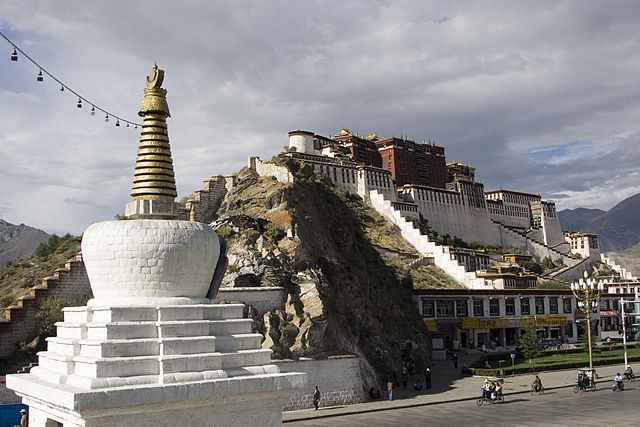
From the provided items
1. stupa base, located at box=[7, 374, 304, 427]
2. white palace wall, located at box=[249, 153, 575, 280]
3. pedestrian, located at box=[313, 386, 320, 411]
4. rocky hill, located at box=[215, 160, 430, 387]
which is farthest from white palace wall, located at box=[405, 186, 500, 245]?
stupa base, located at box=[7, 374, 304, 427]

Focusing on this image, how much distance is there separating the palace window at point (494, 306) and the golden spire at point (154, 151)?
46.7 metres

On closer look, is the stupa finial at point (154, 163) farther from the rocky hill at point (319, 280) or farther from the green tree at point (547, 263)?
the green tree at point (547, 263)

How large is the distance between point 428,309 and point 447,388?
1580 centimetres

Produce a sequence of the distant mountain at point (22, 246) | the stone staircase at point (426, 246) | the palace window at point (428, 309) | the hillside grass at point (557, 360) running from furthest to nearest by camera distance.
→ the distant mountain at point (22, 246)
the stone staircase at point (426, 246)
the palace window at point (428, 309)
the hillside grass at point (557, 360)

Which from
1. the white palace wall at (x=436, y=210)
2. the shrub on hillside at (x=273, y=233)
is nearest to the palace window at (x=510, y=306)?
the white palace wall at (x=436, y=210)

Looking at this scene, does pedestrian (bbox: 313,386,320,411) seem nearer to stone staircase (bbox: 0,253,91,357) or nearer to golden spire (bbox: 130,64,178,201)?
stone staircase (bbox: 0,253,91,357)

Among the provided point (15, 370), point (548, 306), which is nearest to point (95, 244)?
point (15, 370)

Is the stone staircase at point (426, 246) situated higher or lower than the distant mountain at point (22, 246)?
lower

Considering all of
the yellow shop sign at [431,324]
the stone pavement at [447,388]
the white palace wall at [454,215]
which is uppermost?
the white palace wall at [454,215]

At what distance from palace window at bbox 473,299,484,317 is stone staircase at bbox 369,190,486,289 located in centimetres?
1052

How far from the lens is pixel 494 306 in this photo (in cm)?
5778

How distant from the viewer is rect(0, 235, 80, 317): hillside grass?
35.2 metres

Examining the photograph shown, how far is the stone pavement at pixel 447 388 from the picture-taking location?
2981 cm

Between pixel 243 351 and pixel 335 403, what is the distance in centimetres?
1796
